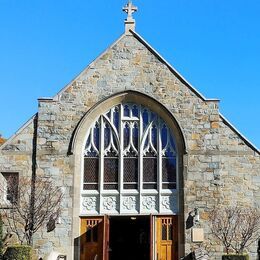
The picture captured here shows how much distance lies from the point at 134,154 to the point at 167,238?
3.68 metres

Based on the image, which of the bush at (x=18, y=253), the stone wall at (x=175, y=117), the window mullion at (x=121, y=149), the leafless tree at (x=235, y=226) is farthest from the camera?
the window mullion at (x=121, y=149)

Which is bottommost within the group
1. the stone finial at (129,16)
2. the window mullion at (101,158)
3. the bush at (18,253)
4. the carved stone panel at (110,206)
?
the bush at (18,253)

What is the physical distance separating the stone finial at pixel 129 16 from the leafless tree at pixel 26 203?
741 centimetres

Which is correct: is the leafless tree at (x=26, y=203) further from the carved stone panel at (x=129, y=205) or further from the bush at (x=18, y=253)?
the carved stone panel at (x=129, y=205)

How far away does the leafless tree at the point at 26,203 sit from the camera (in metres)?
19.2

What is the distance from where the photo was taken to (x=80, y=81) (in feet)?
70.6

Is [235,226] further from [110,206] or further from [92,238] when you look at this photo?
[92,238]

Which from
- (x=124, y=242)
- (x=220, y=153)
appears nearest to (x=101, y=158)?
(x=220, y=153)

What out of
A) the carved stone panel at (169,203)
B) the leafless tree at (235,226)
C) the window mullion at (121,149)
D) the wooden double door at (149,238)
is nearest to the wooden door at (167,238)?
the wooden double door at (149,238)

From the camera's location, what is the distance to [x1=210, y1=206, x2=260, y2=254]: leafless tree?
64.3ft

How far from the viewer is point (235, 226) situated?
65.5 ft

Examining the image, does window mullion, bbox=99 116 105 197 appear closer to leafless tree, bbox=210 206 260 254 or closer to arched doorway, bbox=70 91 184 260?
arched doorway, bbox=70 91 184 260

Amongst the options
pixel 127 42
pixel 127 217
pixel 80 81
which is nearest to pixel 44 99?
pixel 80 81

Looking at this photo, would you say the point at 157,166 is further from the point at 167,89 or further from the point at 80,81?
the point at 80,81
